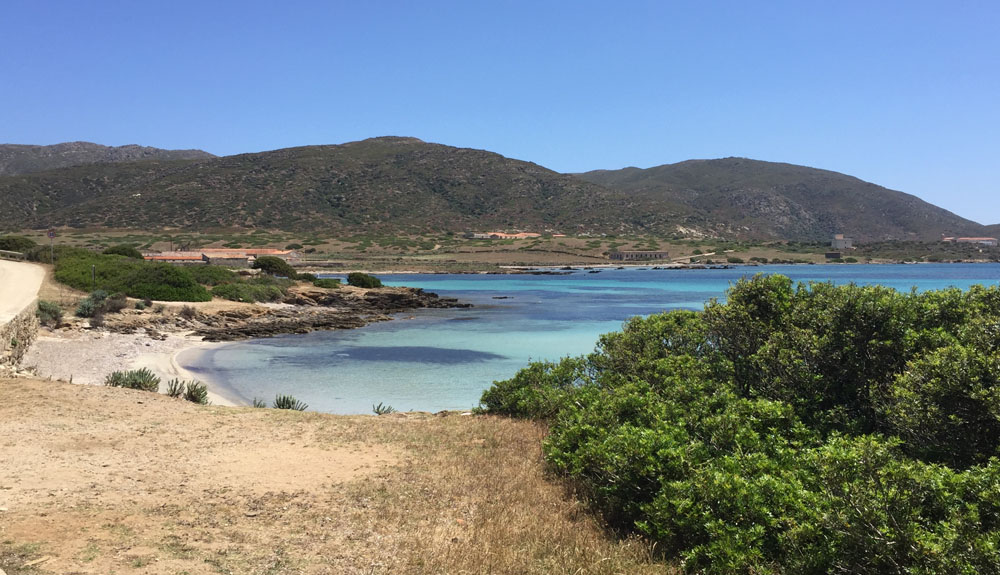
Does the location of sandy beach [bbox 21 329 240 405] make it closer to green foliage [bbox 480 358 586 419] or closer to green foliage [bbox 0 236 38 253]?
green foliage [bbox 480 358 586 419]

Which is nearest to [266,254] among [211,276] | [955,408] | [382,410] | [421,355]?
[211,276]

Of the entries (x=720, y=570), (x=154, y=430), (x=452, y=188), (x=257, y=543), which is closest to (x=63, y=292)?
(x=154, y=430)

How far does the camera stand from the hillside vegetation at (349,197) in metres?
116

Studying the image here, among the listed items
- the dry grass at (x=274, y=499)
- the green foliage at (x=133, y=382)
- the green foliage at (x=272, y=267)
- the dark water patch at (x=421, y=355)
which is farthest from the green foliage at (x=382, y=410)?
the green foliage at (x=272, y=267)

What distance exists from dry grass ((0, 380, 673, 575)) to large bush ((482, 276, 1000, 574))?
2.08ft

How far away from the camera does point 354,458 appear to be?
28.5ft

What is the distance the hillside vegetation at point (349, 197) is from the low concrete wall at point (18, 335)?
94782 mm

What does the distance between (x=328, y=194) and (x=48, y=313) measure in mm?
108553

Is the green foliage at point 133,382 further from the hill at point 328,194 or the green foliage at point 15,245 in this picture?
the hill at point 328,194

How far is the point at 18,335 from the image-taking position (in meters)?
18.4

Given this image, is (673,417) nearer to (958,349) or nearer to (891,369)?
(891,369)

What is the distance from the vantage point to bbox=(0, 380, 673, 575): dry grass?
5.04m

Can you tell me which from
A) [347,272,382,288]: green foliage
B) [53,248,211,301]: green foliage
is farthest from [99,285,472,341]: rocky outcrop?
[53,248,211,301]: green foliage

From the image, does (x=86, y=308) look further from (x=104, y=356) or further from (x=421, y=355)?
(x=421, y=355)
